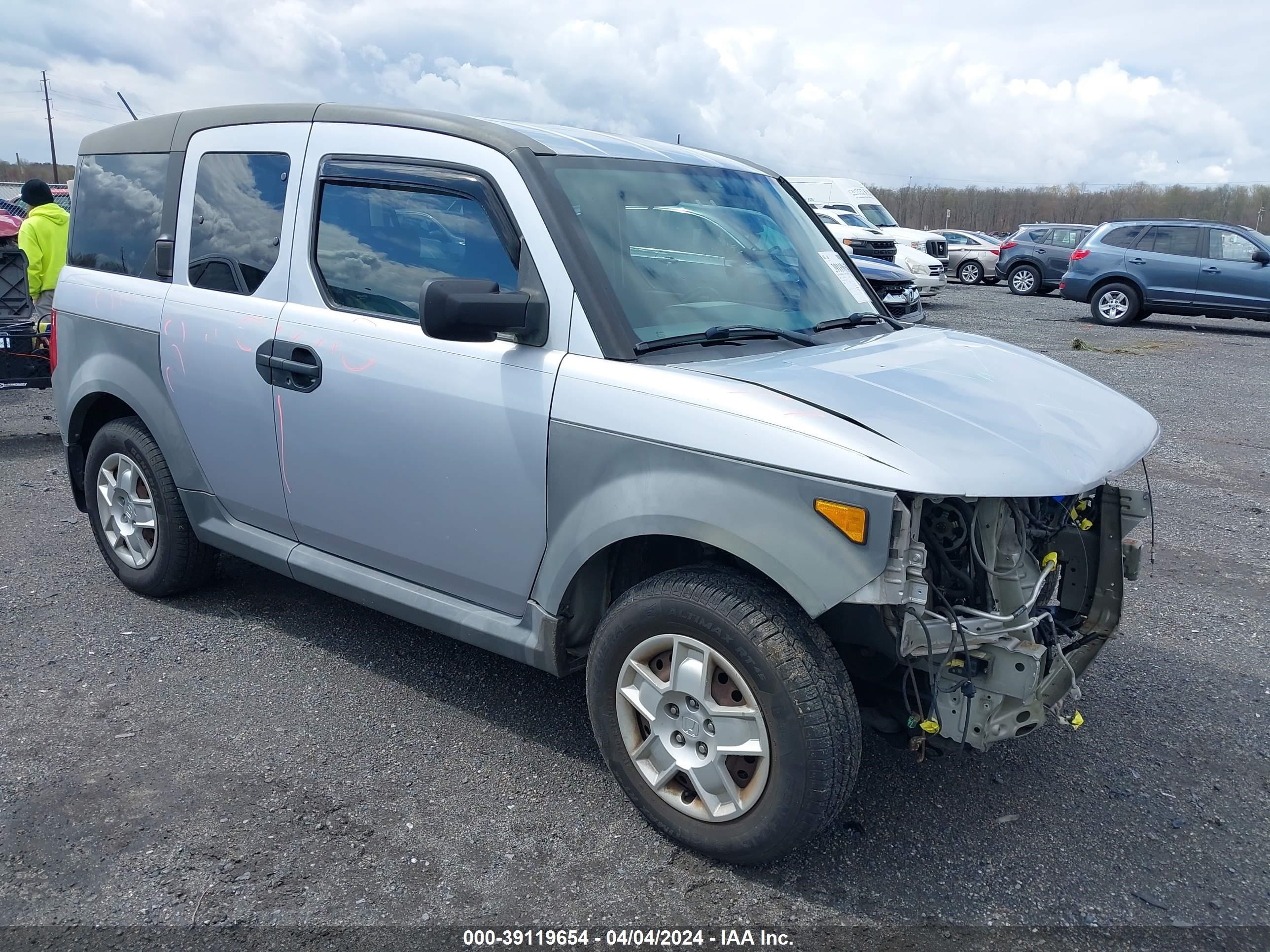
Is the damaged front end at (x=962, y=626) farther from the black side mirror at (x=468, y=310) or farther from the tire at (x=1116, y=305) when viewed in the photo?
the tire at (x=1116, y=305)

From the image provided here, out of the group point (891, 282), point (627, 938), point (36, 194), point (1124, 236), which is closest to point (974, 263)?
point (1124, 236)

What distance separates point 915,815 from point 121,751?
2632 mm

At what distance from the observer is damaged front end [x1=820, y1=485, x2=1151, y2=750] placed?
2.64m

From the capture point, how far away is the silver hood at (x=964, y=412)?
8.39 feet

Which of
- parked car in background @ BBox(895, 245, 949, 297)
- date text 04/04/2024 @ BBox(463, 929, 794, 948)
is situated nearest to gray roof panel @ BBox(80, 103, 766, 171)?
date text 04/04/2024 @ BBox(463, 929, 794, 948)

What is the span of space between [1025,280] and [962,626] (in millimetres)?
23907

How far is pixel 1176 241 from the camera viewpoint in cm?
1722

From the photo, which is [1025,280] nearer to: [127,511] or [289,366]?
[127,511]

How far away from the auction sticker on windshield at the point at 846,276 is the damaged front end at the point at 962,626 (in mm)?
1345

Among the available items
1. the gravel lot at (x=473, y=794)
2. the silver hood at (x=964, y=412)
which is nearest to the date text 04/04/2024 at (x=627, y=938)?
the gravel lot at (x=473, y=794)

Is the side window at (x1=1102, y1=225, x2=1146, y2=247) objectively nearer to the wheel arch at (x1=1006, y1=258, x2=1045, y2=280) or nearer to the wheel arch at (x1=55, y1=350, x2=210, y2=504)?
the wheel arch at (x1=1006, y1=258, x2=1045, y2=280)

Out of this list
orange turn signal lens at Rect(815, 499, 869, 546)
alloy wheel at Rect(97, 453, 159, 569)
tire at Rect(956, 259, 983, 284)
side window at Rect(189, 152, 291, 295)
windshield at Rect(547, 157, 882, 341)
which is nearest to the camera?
orange turn signal lens at Rect(815, 499, 869, 546)

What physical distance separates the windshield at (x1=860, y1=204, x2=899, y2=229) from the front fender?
21.2 meters

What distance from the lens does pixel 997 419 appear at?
112 inches
